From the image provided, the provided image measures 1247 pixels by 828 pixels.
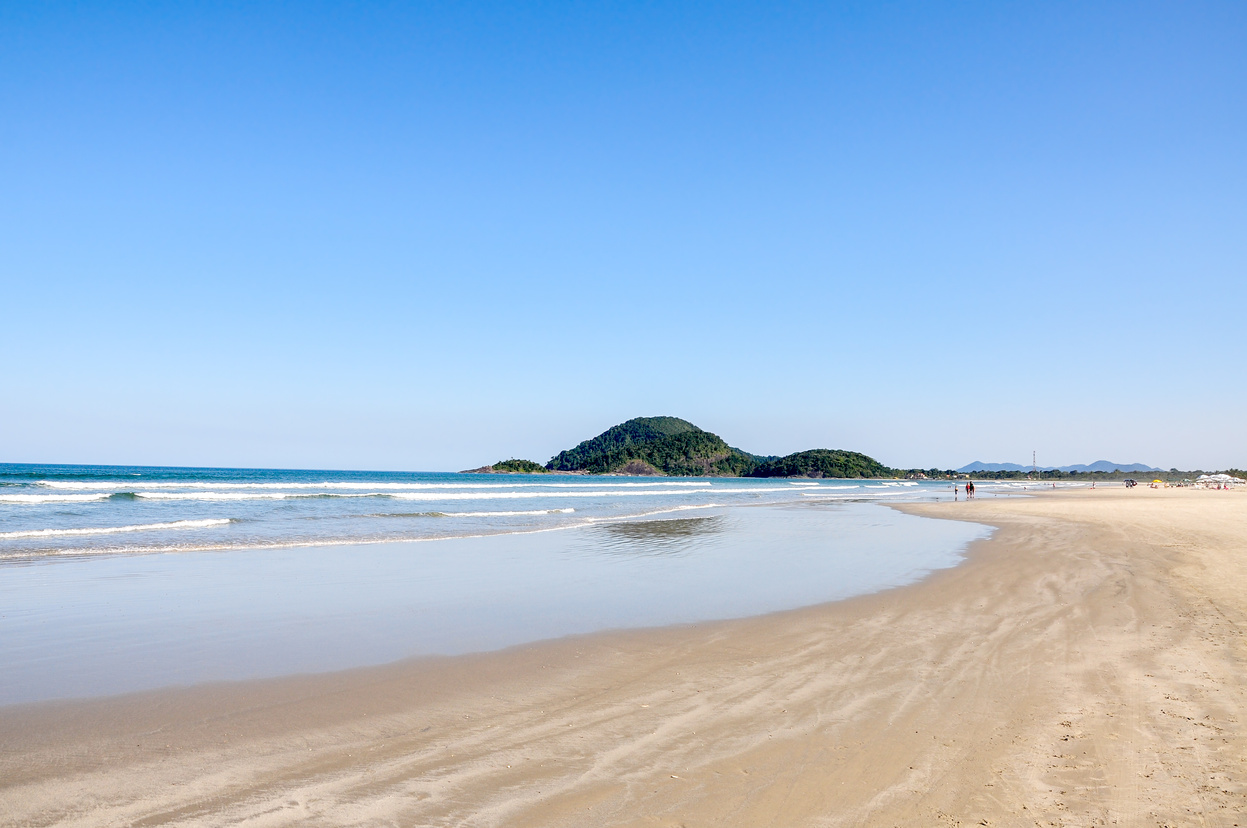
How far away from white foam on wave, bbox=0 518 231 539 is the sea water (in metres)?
0.08

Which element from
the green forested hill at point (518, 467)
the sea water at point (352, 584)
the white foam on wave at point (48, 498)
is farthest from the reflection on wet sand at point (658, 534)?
the green forested hill at point (518, 467)

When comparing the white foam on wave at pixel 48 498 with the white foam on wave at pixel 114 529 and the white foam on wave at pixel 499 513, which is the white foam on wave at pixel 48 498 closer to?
the white foam on wave at pixel 114 529

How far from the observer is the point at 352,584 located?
12000 millimetres

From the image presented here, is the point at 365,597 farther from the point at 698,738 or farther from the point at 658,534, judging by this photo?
the point at 658,534

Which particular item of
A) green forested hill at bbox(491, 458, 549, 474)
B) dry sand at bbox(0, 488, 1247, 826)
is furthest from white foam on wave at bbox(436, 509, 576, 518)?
green forested hill at bbox(491, 458, 549, 474)

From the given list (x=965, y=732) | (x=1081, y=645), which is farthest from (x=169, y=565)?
(x=1081, y=645)

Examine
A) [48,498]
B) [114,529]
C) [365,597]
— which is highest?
[48,498]

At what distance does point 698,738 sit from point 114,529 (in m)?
21.3

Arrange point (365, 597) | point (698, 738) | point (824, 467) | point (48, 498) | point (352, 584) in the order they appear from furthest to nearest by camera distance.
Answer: point (824, 467), point (48, 498), point (352, 584), point (365, 597), point (698, 738)

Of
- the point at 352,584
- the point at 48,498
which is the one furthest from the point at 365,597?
the point at 48,498

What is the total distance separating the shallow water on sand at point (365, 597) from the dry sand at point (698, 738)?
825 millimetres

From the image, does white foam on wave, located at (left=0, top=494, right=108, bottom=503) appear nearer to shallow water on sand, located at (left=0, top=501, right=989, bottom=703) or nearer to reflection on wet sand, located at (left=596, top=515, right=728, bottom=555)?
shallow water on sand, located at (left=0, top=501, right=989, bottom=703)

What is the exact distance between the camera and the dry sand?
3941 millimetres

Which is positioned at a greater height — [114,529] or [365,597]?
[114,529]
